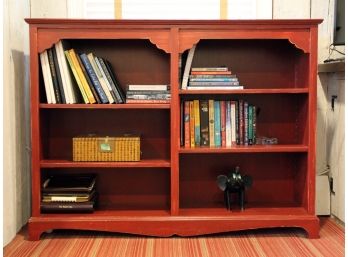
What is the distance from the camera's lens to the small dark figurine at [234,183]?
255 cm

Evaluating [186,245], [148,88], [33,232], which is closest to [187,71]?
[148,88]

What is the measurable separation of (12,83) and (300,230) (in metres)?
1.83

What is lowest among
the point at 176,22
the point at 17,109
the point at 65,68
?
the point at 17,109

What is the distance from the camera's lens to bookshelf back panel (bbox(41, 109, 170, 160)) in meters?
2.76

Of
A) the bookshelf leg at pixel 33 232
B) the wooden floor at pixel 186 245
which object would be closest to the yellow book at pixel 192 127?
the wooden floor at pixel 186 245

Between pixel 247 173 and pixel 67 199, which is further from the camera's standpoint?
pixel 247 173

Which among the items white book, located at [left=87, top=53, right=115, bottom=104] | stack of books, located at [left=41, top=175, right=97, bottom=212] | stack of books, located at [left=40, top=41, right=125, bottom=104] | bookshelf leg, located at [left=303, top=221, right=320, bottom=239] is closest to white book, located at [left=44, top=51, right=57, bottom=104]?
stack of books, located at [left=40, top=41, right=125, bottom=104]

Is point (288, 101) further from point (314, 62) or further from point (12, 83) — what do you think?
point (12, 83)

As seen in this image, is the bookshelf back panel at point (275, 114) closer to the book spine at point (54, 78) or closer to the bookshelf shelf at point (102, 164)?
the bookshelf shelf at point (102, 164)

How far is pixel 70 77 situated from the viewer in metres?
2.51

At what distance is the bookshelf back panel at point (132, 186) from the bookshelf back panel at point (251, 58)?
741mm

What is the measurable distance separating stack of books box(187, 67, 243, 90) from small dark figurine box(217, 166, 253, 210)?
0.49 meters

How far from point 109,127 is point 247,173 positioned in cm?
91

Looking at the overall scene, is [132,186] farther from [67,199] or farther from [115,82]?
[115,82]
